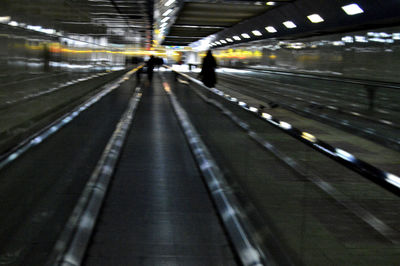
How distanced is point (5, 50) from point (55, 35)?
17.7 feet

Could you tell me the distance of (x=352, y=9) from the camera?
13.1m

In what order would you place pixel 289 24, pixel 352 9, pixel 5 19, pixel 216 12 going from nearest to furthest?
pixel 5 19 < pixel 352 9 < pixel 289 24 < pixel 216 12

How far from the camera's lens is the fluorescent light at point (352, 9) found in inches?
504

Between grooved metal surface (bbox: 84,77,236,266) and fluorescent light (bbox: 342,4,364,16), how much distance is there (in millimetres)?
8149

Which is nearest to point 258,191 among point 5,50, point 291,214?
point 291,214

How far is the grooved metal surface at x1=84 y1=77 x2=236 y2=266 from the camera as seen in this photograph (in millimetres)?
3633

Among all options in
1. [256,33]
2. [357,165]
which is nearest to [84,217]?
[357,165]

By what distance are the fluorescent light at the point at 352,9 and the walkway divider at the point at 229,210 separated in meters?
7.62

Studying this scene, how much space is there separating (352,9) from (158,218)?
36.2ft

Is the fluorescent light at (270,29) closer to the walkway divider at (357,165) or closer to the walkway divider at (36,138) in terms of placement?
the walkway divider at (36,138)

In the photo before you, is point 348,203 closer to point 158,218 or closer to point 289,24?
point 158,218

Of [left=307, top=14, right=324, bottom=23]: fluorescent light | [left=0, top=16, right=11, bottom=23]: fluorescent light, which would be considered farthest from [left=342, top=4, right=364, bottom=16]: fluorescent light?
[left=0, top=16, right=11, bottom=23]: fluorescent light

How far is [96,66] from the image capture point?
23.0 m

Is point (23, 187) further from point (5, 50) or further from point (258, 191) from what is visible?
point (5, 50)
